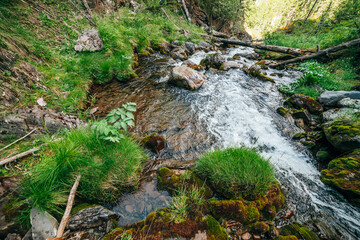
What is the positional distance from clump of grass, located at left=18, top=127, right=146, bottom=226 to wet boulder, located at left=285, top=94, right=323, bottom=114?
624 centimetres

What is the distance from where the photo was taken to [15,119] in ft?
8.48

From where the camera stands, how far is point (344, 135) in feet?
9.95

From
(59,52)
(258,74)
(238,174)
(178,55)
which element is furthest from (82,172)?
(178,55)

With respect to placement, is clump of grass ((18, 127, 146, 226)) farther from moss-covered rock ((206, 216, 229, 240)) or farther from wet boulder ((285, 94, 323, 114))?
wet boulder ((285, 94, 323, 114))

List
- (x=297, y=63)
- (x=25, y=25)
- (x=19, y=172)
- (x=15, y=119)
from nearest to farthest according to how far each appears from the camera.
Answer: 1. (x=19, y=172)
2. (x=15, y=119)
3. (x=25, y=25)
4. (x=297, y=63)

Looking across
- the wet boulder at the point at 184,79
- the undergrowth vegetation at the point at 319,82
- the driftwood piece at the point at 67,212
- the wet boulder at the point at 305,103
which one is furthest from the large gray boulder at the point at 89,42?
the undergrowth vegetation at the point at 319,82

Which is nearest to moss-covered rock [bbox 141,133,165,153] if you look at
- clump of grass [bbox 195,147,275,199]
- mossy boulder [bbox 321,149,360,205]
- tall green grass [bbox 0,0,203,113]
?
clump of grass [bbox 195,147,275,199]

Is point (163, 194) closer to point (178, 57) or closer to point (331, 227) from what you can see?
point (331, 227)

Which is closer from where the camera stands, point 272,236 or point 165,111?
point 272,236

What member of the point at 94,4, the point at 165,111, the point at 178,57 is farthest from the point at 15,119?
the point at 94,4

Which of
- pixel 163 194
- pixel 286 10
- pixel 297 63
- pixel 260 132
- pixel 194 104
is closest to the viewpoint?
pixel 163 194

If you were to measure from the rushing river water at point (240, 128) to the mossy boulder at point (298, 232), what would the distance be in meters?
0.27

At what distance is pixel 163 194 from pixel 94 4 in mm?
12614

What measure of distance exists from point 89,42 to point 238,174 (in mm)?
7692
